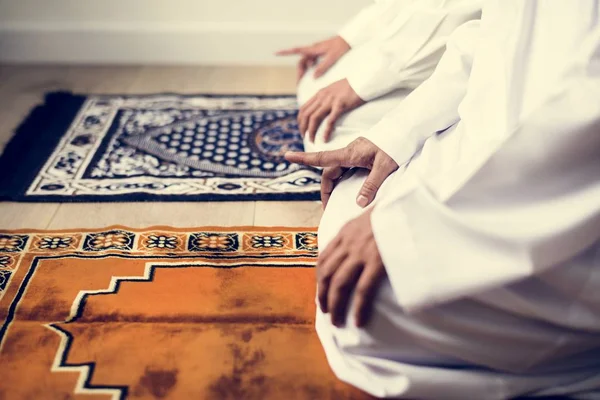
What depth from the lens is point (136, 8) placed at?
218 centimetres

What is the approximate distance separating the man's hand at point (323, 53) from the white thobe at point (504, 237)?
2.18 ft

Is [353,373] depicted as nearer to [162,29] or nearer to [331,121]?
[331,121]

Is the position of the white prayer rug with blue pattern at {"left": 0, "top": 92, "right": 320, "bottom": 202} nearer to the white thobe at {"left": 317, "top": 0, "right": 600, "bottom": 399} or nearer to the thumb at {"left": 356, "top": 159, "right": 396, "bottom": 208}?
the thumb at {"left": 356, "top": 159, "right": 396, "bottom": 208}

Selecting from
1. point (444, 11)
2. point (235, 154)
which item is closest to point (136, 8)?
point (235, 154)

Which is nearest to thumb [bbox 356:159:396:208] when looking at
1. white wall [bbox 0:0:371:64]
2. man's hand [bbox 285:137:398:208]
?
man's hand [bbox 285:137:398:208]

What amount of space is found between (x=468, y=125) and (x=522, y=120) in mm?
96

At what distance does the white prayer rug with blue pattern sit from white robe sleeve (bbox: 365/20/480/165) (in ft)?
1.45

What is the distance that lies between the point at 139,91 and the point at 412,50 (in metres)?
1.12

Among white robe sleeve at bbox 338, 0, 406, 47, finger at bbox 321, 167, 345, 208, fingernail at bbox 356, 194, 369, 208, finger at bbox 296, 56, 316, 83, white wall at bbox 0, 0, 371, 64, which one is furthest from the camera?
white wall at bbox 0, 0, 371, 64

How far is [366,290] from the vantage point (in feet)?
2.26

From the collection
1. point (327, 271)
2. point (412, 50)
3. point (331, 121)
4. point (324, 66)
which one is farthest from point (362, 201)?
point (324, 66)

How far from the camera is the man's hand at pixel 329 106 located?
1161 millimetres

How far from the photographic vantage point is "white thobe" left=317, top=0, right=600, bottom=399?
63 cm

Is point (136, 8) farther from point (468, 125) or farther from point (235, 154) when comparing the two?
point (468, 125)
